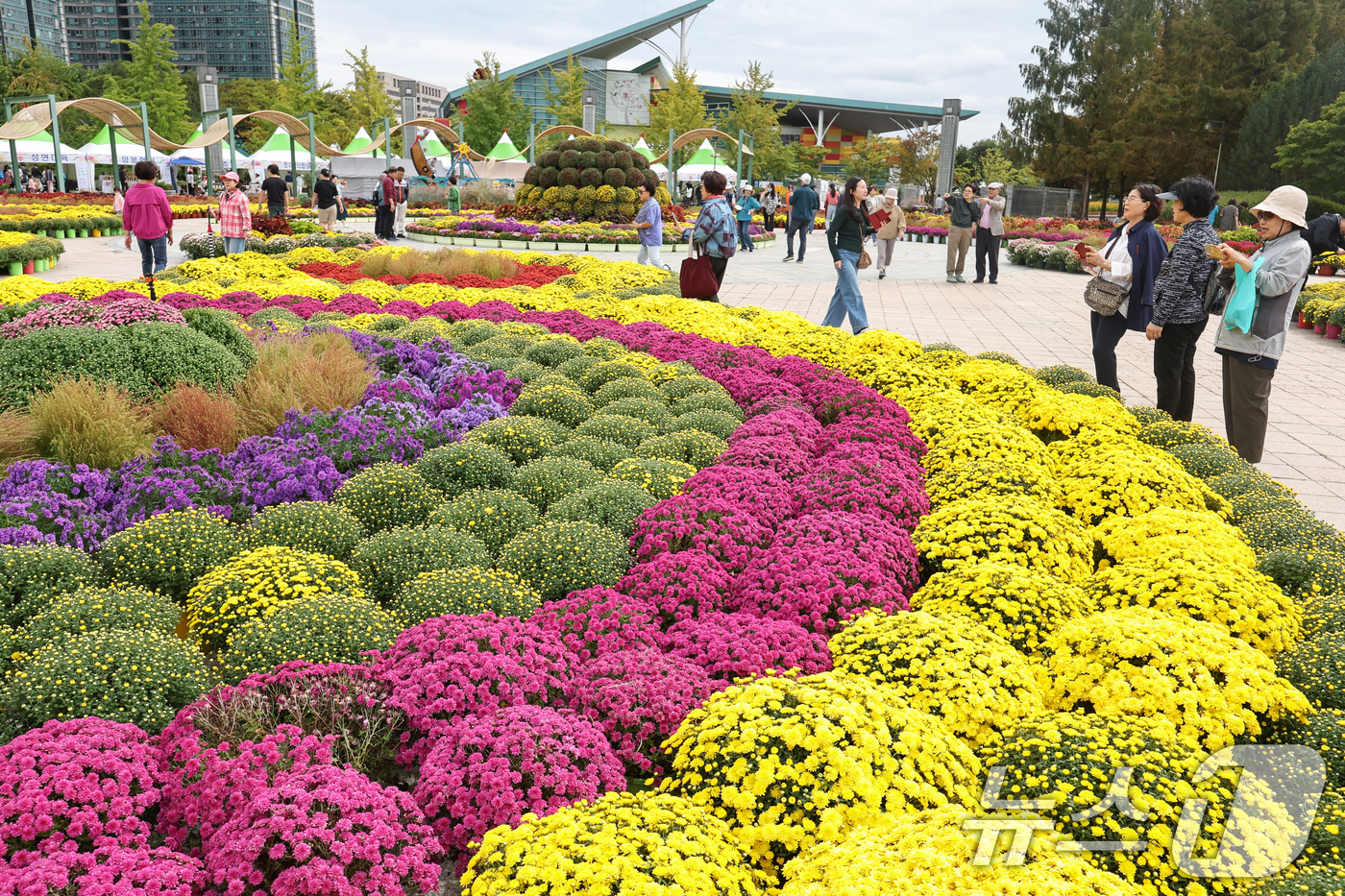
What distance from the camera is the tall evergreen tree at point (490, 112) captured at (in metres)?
52.0

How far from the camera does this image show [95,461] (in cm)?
520

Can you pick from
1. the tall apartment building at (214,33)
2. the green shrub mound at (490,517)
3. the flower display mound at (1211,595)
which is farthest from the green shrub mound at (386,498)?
the tall apartment building at (214,33)

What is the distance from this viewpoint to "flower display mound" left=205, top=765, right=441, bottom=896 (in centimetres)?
222

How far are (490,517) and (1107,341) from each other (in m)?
5.96

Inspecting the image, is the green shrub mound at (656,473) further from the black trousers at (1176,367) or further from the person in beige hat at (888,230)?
the person in beige hat at (888,230)

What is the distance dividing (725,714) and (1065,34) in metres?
60.8

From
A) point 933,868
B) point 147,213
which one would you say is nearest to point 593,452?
point 933,868

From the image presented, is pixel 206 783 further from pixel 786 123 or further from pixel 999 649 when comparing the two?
pixel 786 123

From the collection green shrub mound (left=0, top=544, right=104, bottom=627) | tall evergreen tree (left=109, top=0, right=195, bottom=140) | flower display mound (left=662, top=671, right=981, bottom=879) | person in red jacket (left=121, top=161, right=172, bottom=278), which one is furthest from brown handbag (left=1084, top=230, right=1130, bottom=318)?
tall evergreen tree (left=109, top=0, right=195, bottom=140)

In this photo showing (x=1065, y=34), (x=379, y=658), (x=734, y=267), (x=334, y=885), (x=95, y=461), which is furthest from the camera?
(x=1065, y=34)

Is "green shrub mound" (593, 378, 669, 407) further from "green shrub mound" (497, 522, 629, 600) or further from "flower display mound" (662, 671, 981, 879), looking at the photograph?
"flower display mound" (662, 671, 981, 879)

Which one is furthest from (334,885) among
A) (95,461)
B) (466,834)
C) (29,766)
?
(95,461)

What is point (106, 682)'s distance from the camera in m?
3.07

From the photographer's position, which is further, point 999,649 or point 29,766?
point 999,649
